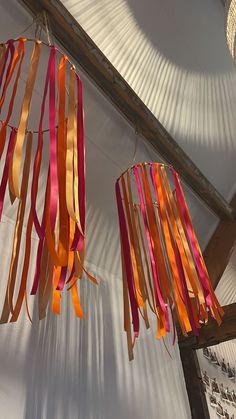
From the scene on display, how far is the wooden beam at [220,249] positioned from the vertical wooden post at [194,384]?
23.5 inches

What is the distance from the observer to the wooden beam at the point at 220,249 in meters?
3.61

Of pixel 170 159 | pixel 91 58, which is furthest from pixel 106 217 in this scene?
pixel 91 58

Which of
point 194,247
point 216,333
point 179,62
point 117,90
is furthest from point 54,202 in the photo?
point 216,333

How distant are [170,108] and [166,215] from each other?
54.9 inches

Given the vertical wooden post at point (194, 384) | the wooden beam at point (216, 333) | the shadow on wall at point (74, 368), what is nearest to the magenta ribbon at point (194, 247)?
the shadow on wall at point (74, 368)

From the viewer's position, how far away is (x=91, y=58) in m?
2.33

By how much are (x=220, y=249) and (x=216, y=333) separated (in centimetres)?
83

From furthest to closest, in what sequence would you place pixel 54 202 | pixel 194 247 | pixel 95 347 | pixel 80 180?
pixel 95 347
pixel 194 247
pixel 80 180
pixel 54 202

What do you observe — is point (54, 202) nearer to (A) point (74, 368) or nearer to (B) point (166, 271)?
(B) point (166, 271)

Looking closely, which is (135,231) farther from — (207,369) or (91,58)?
(207,369)

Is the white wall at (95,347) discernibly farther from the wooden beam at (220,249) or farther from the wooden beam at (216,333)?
the wooden beam at (220,249)

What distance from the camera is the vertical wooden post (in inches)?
115

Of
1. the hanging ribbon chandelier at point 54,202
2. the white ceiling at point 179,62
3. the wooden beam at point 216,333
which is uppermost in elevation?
the white ceiling at point 179,62

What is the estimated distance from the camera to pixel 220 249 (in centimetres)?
373
